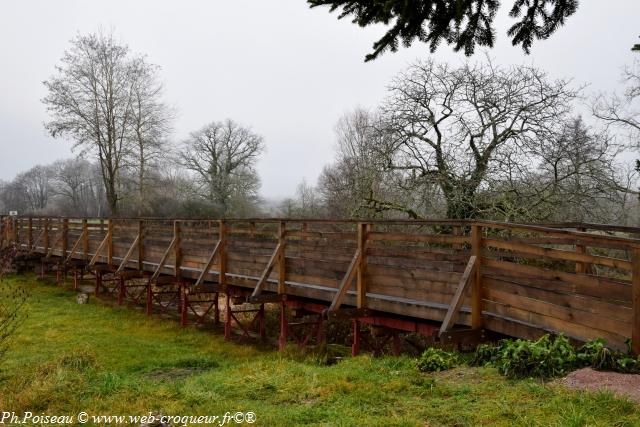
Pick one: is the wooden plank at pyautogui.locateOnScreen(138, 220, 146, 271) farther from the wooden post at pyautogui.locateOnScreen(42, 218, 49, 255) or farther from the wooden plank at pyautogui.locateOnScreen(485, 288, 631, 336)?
the wooden plank at pyautogui.locateOnScreen(485, 288, 631, 336)

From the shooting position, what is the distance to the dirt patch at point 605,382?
4023 mm

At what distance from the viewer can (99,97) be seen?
87.3 feet

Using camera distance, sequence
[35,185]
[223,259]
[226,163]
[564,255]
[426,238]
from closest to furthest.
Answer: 1. [564,255]
2. [426,238]
3. [223,259]
4. [226,163]
5. [35,185]

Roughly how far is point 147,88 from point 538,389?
27102 millimetres

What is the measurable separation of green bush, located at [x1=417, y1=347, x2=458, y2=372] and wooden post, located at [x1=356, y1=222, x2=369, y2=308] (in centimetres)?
191

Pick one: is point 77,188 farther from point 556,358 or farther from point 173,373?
point 556,358

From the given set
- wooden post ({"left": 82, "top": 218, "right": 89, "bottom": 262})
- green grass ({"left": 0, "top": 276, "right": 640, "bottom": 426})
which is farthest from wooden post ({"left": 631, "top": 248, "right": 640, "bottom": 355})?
wooden post ({"left": 82, "top": 218, "right": 89, "bottom": 262})

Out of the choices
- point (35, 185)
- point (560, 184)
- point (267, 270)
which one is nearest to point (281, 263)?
point (267, 270)

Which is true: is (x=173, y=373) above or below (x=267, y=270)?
below

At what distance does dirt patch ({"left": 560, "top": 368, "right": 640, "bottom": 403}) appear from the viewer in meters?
4.02

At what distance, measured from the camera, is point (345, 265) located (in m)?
8.31

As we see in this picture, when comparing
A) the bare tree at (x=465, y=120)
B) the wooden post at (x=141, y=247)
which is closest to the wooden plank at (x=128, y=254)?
the wooden post at (x=141, y=247)

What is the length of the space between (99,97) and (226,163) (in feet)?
51.0

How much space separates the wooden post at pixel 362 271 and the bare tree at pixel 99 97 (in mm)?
22027
